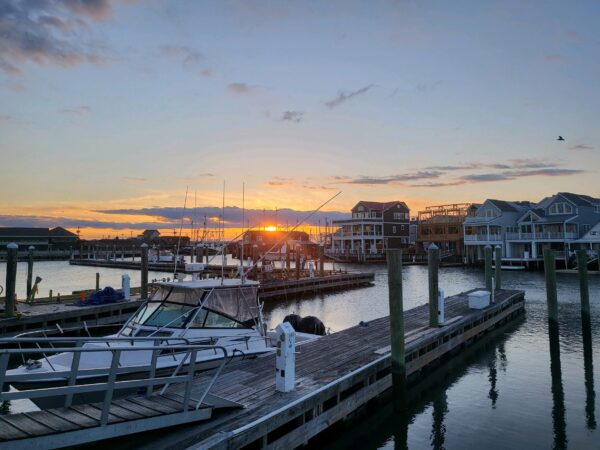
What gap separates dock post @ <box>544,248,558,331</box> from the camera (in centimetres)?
1855

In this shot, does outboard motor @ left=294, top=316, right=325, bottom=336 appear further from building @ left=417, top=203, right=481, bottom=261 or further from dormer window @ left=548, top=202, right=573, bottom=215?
building @ left=417, top=203, right=481, bottom=261

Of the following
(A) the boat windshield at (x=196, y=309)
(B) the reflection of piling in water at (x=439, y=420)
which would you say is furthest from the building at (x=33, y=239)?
(B) the reflection of piling in water at (x=439, y=420)

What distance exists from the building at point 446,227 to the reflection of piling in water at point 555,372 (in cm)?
A: 5783

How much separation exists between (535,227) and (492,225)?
650 cm

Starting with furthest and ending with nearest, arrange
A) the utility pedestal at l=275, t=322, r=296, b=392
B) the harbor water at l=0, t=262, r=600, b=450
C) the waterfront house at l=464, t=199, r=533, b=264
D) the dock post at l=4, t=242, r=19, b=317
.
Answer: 1. the waterfront house at l=464, t=199, r=533, b=264
2. the dock post at l=4, t=242, r=19, b=317
3. the harbor water at l=0, t=262, r=600, b=450
4. the utility pedestal at l=275, t=322, r=296, b=392

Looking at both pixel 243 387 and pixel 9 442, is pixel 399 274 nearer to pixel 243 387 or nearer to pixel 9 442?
pixel 243 387

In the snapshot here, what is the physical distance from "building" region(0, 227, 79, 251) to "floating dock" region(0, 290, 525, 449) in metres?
118

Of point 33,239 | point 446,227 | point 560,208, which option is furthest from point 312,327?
point 33,239

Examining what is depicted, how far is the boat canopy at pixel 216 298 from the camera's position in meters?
11.6

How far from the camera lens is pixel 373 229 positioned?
86500mm

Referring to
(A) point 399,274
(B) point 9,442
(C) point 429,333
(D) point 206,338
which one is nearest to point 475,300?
(C) point 429,333

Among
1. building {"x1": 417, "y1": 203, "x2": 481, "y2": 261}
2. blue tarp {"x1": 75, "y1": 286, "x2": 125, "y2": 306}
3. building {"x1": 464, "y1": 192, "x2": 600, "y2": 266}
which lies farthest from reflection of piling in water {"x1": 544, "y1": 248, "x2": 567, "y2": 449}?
building {"x1": 417, "y1": 203, "x2": 481, "y2": 261}

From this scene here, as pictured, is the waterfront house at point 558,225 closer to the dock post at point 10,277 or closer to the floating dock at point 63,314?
the floating dock at point 63,314

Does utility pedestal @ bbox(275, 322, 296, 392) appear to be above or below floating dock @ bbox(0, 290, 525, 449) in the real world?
above
